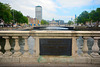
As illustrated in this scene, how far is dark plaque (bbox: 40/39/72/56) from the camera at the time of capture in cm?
405

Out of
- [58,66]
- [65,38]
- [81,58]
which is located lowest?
[58,66]

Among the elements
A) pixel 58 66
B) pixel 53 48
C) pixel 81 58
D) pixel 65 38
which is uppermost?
pixel 65 38

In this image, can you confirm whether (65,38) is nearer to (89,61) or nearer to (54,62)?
(54,62)

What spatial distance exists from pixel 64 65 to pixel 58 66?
0.26 m

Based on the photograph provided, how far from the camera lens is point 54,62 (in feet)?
13.5

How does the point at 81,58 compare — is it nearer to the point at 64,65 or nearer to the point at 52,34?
the point at 64,65

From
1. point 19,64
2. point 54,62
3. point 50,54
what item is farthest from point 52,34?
point 19,64

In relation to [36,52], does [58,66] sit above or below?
below

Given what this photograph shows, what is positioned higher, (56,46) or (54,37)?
(54,37)

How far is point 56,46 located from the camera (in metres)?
4.06

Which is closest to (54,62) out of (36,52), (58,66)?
(58,66)

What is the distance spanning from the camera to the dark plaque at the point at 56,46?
160 inches

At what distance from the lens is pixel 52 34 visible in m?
4.02

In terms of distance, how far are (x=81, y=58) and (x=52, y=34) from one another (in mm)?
1604
